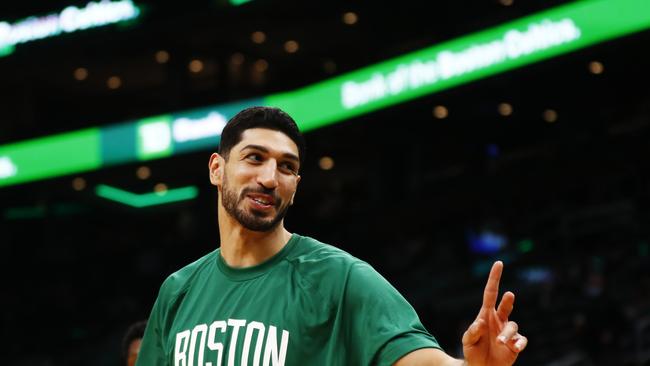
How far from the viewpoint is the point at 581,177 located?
14.1m

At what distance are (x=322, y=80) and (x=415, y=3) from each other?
7.62 feet

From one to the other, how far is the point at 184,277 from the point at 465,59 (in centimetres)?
983

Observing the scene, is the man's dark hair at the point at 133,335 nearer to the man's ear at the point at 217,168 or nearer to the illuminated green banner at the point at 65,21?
the man's ear at the point at 217,168

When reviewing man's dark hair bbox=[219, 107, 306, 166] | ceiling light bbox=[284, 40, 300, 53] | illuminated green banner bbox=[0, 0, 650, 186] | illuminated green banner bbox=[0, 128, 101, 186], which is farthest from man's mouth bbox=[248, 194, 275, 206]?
ceiling light bbox=[284, 40, 300, 53]

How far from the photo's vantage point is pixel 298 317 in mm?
3049

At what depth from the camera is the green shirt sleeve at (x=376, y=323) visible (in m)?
2.85

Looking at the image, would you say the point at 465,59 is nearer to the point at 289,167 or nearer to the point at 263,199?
the point at 289,167

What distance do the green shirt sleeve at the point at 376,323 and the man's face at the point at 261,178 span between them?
0.35 meters

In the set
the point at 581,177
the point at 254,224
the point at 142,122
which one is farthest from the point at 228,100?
the point at 254,224

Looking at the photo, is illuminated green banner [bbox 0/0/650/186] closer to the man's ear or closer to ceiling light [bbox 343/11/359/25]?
ceiling light [bbox 343/11/359/25]

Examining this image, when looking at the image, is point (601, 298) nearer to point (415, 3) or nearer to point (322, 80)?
point (322, 80)

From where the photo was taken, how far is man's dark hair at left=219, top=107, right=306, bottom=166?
329 centimetres

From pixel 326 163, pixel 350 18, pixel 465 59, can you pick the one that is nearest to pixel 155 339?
pixel 465 59

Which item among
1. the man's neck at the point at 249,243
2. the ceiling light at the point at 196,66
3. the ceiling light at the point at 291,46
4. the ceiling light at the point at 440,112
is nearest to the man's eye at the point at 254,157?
the man's neck at the point at 249,243
